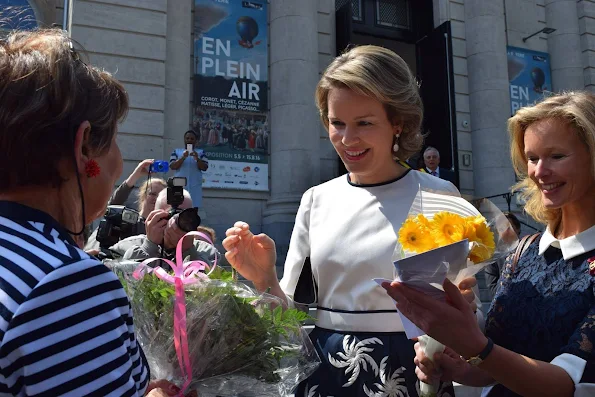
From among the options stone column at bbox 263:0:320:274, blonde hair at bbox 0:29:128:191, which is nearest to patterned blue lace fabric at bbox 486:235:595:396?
blonde hair at bbox 0:29:128:191

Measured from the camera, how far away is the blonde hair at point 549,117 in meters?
1.82

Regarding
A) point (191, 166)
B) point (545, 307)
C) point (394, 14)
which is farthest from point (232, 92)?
point (545, 307)

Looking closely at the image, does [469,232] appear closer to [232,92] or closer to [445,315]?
[445,315]

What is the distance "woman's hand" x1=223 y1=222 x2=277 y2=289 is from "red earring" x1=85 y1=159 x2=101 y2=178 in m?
0.81

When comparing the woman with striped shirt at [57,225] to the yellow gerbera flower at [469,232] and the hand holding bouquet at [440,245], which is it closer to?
the hand holding bouquet at [440,245]

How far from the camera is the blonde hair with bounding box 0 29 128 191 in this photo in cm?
111

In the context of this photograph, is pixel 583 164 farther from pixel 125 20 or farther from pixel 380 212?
pixel 125 20

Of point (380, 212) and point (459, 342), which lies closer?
point (459, 342)

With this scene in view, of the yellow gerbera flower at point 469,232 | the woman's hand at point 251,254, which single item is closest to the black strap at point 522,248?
the yellow gerbera flower at point 469,232

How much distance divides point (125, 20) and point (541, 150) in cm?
927

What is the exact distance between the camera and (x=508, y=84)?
13.3 m

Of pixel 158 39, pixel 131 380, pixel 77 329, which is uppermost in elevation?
pixel 158 39

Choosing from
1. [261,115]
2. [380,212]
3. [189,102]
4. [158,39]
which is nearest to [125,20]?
[158,39]

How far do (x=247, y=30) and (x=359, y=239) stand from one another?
9610mm
